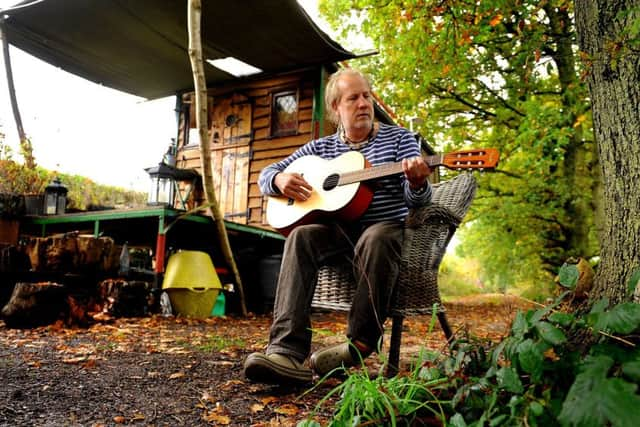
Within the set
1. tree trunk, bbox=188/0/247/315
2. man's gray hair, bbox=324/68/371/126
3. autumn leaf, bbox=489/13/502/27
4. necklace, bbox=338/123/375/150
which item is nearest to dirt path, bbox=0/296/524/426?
necklace, bbox=338/123/375/150

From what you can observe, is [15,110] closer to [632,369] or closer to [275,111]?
[275,111]

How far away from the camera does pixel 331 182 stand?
2184 mm

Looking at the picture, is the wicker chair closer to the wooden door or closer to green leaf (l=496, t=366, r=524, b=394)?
green leaf (l=496, t=366, r=524, b=394)

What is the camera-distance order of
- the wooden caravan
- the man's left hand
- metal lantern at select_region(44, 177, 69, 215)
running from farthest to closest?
the wooden caravan, metal lantern at select_region(44, 177, 69, 215), the man's left hand

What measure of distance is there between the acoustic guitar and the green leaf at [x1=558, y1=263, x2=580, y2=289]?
0.93 meters

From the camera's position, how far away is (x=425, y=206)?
194 centimetres

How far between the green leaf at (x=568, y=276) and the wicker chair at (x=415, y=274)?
2.76 feet

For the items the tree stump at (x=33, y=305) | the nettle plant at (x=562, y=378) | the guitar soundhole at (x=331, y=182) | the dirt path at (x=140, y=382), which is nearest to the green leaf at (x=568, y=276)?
the nettle plant at (x=562, y=378)

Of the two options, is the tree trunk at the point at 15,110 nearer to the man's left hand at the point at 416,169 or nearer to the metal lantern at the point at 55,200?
the metal lantern at the point at 55,200

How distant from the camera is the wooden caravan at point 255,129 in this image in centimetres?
710

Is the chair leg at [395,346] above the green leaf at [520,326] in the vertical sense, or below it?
below

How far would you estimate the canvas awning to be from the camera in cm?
500

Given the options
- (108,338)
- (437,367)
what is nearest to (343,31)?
(108,338)

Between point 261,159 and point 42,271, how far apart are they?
407cm
